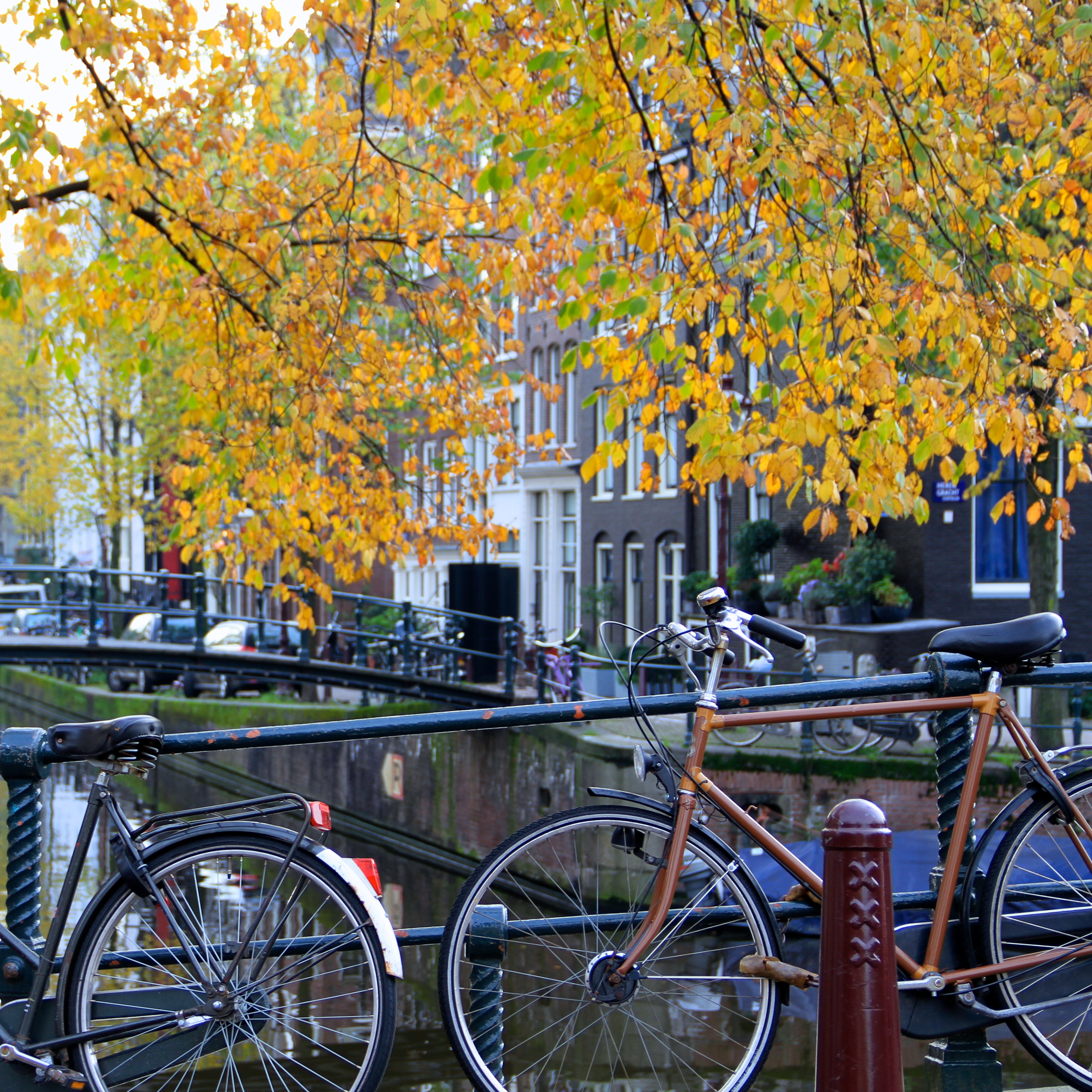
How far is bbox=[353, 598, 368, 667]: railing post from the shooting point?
62.7 ft

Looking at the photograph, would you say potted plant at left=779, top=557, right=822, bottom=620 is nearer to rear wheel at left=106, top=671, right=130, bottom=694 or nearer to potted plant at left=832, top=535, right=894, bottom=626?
potted plant at left=832, top=535, right=894, bottom=626

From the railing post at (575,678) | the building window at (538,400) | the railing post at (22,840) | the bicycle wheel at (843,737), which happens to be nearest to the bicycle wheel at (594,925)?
the railing post at (22,840)

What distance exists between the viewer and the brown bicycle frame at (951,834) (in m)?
2.62

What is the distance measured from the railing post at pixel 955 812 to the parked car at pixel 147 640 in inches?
831

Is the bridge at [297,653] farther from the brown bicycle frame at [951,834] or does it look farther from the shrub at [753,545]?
the brown bicycle frame at [951,834]

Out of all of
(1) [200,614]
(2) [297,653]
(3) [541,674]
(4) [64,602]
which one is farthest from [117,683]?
(3) [541,674]

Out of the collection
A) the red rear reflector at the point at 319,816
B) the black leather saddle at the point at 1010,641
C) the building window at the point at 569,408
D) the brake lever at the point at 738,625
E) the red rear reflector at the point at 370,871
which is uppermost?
the building window at the point at 569,408

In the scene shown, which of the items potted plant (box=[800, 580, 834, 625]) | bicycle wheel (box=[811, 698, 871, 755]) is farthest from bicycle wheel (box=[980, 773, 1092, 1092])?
potted plant (box=[800, 580, 834, 625])

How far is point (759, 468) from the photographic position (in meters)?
5.84

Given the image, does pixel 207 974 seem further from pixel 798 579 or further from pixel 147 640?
pixel 147 640

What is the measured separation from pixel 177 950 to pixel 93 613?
16.3 m

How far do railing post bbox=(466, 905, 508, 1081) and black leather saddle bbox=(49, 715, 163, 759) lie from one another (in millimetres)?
755

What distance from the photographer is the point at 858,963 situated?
2.34 metres

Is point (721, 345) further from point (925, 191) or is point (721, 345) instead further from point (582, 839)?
point (582, 839)
